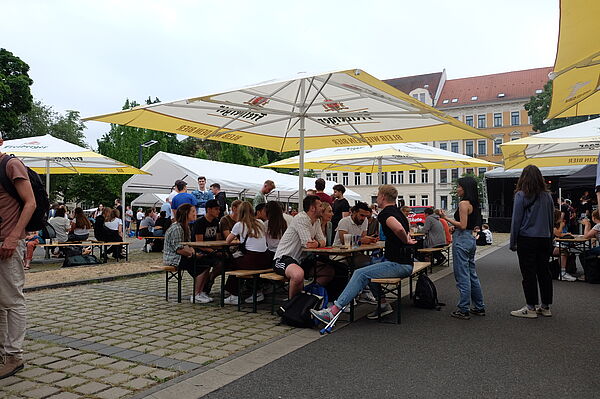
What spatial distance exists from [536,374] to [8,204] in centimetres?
460

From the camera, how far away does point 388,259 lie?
18.6ft

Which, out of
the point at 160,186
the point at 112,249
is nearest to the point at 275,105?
the point at 112,249

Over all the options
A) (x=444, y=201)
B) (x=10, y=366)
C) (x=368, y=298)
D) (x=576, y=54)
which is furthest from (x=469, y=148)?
(x=10, y=366)

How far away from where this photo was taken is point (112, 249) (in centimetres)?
1338

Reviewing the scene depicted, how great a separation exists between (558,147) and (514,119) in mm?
58978

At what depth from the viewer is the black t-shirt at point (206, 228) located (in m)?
7.35

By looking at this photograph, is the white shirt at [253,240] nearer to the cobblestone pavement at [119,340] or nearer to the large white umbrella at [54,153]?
the cobblestone pavement at [119,340]

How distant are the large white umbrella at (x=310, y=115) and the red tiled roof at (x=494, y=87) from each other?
63283 millimetres

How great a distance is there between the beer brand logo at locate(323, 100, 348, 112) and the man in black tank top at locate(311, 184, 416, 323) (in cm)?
196

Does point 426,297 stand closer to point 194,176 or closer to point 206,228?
point 206,228

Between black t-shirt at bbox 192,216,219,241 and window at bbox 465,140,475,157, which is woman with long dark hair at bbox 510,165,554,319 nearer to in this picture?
black t-shirt at bbox 192,216,219,241

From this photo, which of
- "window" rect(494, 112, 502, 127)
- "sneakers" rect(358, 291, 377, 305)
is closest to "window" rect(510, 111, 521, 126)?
"window" rect(494, 112, 502, 127)

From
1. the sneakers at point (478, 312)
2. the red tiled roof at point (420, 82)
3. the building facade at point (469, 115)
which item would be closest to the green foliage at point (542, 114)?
the building facade at point (469, 115)

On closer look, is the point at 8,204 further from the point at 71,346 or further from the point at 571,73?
the point at 571,73
